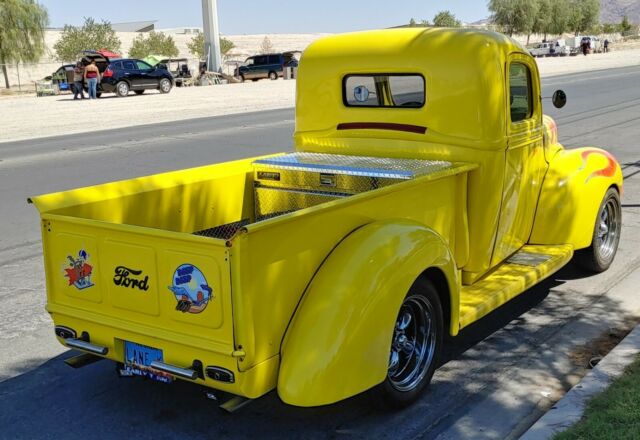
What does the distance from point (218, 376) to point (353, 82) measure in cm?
293

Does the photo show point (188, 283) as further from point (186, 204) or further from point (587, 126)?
point (587, 126)

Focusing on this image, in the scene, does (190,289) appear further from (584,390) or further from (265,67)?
(265,67)

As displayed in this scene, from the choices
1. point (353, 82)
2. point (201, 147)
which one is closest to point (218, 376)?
point (353, 82)

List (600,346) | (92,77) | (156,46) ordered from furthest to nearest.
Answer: (156,46), (92,77), (600,346)

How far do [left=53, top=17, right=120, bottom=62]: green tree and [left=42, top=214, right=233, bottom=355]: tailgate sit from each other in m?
67.6

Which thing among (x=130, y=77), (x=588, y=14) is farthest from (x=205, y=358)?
(x=588, y=14)

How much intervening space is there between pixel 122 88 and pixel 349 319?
3028 cm

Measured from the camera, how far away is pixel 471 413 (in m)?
4.10

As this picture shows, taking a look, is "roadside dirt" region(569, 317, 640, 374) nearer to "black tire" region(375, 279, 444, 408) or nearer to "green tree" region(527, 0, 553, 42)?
"black tire" region(375, 279, 444, 408)

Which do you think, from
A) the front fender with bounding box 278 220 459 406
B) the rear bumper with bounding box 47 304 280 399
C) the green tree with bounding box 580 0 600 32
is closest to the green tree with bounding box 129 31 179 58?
the green tree with bounding box 580 0 600 32

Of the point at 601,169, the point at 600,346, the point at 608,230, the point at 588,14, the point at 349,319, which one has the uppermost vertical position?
the point at 588,14

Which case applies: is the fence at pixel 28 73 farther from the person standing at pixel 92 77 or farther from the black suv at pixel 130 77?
the person standing at pixel 92 77

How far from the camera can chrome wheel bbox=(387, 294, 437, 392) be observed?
406 centimetres

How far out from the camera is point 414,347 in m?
4.20
